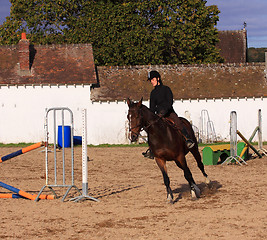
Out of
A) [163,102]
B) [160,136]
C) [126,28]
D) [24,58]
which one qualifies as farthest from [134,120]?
[126,28]

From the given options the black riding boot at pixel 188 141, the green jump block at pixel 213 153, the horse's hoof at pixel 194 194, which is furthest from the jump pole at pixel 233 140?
the horse's hoof at pixel 194 194

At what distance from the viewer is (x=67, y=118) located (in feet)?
114

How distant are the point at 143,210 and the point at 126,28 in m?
32.6

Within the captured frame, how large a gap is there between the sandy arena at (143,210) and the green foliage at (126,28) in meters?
25.1

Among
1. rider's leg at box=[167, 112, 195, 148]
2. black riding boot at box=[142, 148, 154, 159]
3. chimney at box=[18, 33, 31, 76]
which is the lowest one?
black riding boot at box=[142, 148, 154, 159]

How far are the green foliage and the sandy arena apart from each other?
82.2ft

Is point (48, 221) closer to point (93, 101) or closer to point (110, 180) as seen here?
point (110, 180)

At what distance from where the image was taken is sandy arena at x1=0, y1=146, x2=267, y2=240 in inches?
327

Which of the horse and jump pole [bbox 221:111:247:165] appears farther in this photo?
jump pole [bbox 221:111:247:165]

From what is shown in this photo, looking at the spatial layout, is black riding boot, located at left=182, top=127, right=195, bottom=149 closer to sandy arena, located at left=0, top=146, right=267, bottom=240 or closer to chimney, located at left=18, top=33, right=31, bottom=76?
sandy arena, located at left=0, top=146, right=267, bottom=240

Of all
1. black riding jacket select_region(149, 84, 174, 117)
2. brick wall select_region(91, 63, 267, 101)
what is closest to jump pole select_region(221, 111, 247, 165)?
black riding jacket select_region(149, 84, 174, 117)

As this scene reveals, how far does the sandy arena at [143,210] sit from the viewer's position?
830 cm

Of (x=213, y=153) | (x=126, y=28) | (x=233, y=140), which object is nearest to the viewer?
(x=233, y=140)

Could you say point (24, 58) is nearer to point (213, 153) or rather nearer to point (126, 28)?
point (126, 28)
